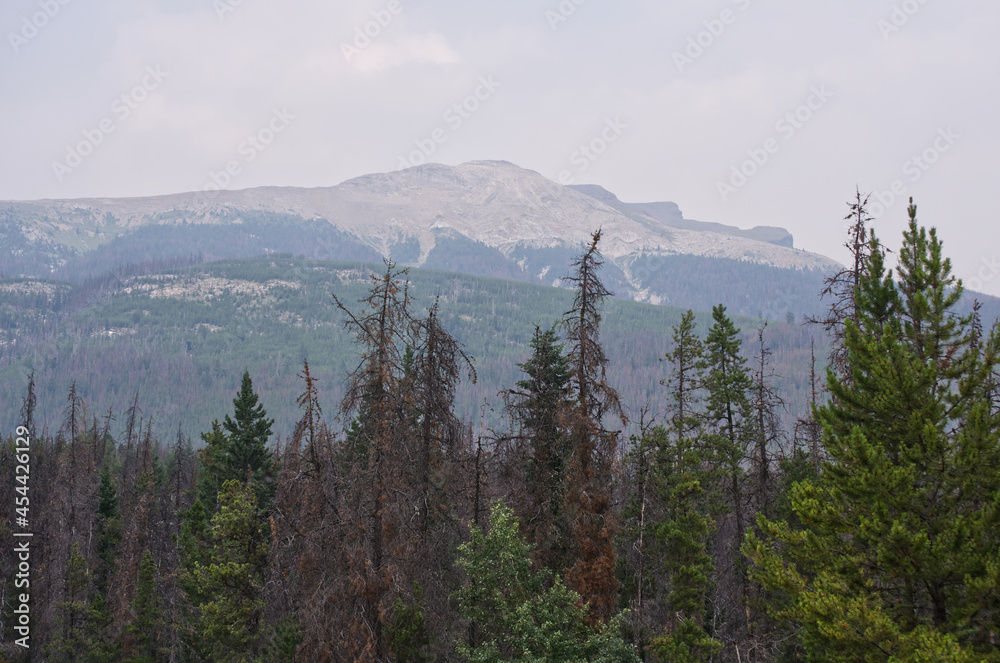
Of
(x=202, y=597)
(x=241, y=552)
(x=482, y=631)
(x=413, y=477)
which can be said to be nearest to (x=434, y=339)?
(x=413, y=477)

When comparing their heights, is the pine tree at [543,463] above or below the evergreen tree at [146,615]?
above

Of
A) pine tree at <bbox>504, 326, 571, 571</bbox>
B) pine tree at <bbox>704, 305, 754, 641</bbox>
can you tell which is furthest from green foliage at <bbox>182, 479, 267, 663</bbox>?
pine tree at <bbox>704, 305, 754, 641</bbox>

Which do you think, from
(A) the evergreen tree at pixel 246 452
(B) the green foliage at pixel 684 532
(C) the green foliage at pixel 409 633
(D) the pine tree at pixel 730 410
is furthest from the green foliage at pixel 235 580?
(D) the pine tree at pixel 730 410

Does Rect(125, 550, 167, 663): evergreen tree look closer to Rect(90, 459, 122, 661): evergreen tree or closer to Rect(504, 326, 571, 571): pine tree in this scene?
Rect(90, 459, 122, 661): evergreen tree

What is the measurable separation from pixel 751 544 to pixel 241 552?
58.9 feet

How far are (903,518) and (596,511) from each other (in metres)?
8.89

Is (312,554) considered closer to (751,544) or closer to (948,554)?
(751,544)

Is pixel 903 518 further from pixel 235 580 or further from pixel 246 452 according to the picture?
pixel 246 452

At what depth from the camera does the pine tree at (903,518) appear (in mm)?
9836

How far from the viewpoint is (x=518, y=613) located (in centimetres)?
1402

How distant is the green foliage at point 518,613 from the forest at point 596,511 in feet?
0.22

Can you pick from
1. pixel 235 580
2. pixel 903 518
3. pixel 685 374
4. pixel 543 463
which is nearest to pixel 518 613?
pixel 543 463

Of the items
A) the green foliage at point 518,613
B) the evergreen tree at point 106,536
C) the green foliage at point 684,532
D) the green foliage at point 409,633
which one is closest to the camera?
the green foliage at point 518,613

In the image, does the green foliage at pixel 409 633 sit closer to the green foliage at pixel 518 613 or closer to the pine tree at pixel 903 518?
the green foliage at pixel 518 613
